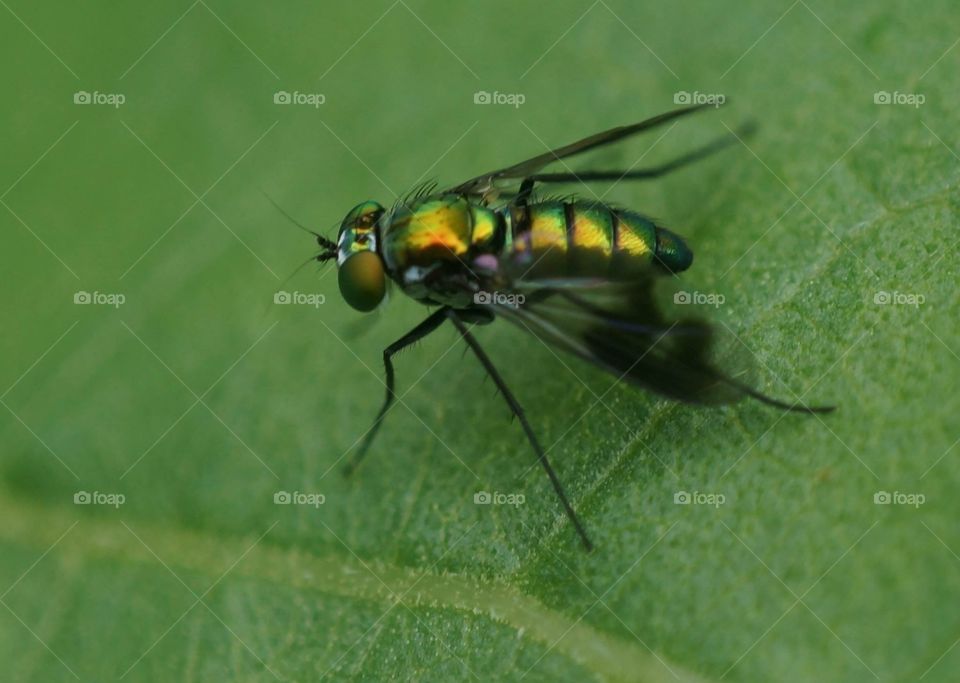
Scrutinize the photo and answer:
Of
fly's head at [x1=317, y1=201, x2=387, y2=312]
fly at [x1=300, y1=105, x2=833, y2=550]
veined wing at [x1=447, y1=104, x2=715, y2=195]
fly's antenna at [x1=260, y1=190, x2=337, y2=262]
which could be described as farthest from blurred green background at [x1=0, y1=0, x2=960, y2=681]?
fly's head at [x1=317, y1=201, x2=387, y2=312]

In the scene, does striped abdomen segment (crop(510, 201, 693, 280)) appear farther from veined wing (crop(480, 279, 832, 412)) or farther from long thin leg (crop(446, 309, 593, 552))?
long thin leg (crop(446, 309, 593, 552))

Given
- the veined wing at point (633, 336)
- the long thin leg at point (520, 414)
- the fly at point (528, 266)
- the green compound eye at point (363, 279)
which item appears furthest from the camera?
the green compound eye at point (363, 279)

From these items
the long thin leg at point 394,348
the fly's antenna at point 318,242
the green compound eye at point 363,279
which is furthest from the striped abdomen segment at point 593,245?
the fly's antenna at point 318,242

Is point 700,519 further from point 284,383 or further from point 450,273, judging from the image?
point 284,383

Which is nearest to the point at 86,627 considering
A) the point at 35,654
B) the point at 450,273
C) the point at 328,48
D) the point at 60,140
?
the point at 35,654

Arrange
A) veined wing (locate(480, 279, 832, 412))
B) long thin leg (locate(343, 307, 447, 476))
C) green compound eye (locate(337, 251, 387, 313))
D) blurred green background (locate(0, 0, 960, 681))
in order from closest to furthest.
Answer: blurred green background (locate(0, 0, 960, 681))
veined wing (locate(480, 279, 832, 412))
green compound eye (locate(337, 251, 387, 313))
long thin leg (locate(343, 307, 447, 476))

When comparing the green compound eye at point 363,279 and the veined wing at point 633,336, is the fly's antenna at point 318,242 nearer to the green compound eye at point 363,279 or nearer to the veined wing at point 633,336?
the green compound eye at point 363,279
